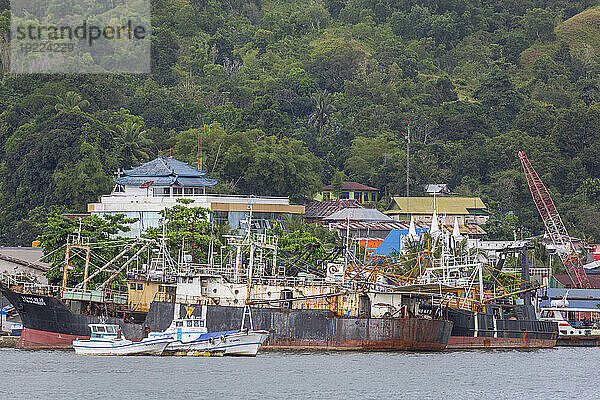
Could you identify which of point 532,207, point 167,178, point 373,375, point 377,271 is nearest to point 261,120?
point 532,207

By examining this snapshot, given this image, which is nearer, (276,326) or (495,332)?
(276,326)

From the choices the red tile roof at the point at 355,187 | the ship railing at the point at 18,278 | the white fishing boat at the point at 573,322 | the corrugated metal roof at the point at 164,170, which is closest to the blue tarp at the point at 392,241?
the corrugated metal roof at the point at 164,170

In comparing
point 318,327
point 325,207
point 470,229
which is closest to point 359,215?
point 325,207

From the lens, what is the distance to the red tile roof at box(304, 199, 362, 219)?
144500 mm

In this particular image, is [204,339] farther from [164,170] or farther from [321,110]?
[321,110]

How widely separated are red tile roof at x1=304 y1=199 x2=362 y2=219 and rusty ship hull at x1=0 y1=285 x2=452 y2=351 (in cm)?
6319

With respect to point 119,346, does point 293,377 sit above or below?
below

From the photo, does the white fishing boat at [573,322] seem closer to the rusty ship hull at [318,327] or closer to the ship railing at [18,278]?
the rusty ship hull at [318,327]

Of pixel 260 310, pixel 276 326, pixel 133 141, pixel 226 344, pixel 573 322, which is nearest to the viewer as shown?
pixel 226 344

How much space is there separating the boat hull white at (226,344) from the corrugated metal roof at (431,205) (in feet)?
263

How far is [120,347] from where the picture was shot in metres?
72.3

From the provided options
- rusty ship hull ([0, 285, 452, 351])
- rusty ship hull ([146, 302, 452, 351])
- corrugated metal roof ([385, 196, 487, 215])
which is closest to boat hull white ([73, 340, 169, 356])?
rusty ship hull ([0, 285, 452, 351])

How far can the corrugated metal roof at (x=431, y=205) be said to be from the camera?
152 meters

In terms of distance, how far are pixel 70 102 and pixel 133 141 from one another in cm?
1108
